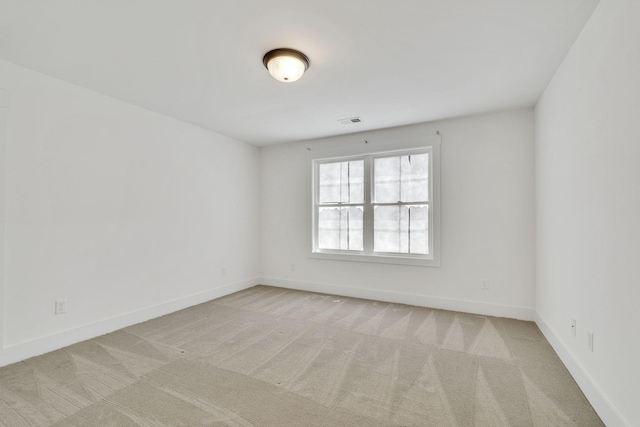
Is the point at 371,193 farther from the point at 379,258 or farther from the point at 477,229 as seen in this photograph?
the point at 477,229

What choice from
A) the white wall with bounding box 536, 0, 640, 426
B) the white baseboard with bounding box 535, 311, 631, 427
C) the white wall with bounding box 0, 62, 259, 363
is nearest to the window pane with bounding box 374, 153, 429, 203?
the white wall with bounding box 536, 0, 640, 426

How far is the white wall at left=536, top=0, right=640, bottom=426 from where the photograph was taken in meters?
1.47

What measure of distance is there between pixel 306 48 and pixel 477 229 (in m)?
2.98

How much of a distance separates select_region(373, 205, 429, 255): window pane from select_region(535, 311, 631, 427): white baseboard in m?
1.70

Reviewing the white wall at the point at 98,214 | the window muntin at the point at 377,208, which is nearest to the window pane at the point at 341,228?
the window muntin at the point at 377,208

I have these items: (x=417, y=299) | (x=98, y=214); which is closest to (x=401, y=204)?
(x=417, y=299)

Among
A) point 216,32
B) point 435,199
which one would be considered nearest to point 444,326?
point 435,199

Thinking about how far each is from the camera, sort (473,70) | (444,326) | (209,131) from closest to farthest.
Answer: (473,70) < (444,326) < (209,131)

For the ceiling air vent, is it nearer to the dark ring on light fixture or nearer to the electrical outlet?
the dark ring on light fixture

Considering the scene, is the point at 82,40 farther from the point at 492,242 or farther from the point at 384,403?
the point at 492,242

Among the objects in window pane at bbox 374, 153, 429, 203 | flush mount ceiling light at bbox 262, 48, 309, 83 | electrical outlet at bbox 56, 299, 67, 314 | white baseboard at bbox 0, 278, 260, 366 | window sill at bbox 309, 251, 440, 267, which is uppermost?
flush mount ceiling light at bbox 262, 48, 309, 83

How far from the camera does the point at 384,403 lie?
6.27ft

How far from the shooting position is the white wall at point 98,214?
2.52m

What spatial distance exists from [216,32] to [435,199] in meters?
3.18
